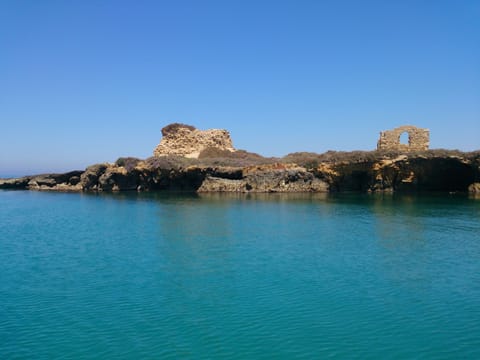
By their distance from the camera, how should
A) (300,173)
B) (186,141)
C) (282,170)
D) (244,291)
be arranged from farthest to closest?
(186,141) → (282,170) → (300,173) → (244,291)

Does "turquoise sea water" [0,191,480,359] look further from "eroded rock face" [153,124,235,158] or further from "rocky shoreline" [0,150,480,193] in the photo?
"eroded rock face" [153,124,235,158]

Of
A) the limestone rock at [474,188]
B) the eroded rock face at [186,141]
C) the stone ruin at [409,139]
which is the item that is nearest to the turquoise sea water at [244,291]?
the limestone rock at [474,188]

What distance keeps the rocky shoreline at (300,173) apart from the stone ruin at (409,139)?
388 cm

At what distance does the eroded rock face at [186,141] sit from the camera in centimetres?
6888

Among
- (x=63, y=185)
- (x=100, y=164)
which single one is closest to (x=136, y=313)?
(x=100, y=164)

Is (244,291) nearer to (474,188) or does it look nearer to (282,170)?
(282,170)

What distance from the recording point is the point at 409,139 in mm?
51125

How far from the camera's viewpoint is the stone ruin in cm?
5053

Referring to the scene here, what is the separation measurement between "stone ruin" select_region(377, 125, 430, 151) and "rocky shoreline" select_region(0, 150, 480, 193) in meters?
3.88

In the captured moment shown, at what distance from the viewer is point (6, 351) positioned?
974 centimetres

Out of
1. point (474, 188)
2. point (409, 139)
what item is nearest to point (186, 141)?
point (409, 139)

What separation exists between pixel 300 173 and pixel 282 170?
2344 mm

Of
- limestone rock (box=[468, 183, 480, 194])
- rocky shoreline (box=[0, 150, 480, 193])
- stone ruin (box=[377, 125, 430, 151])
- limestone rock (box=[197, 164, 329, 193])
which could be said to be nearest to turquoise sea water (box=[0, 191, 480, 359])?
rocky shoreline (box=[0, 150, 480, 193])

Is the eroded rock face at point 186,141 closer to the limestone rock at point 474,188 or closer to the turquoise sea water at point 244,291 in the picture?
the limestone rock at point 474,188
